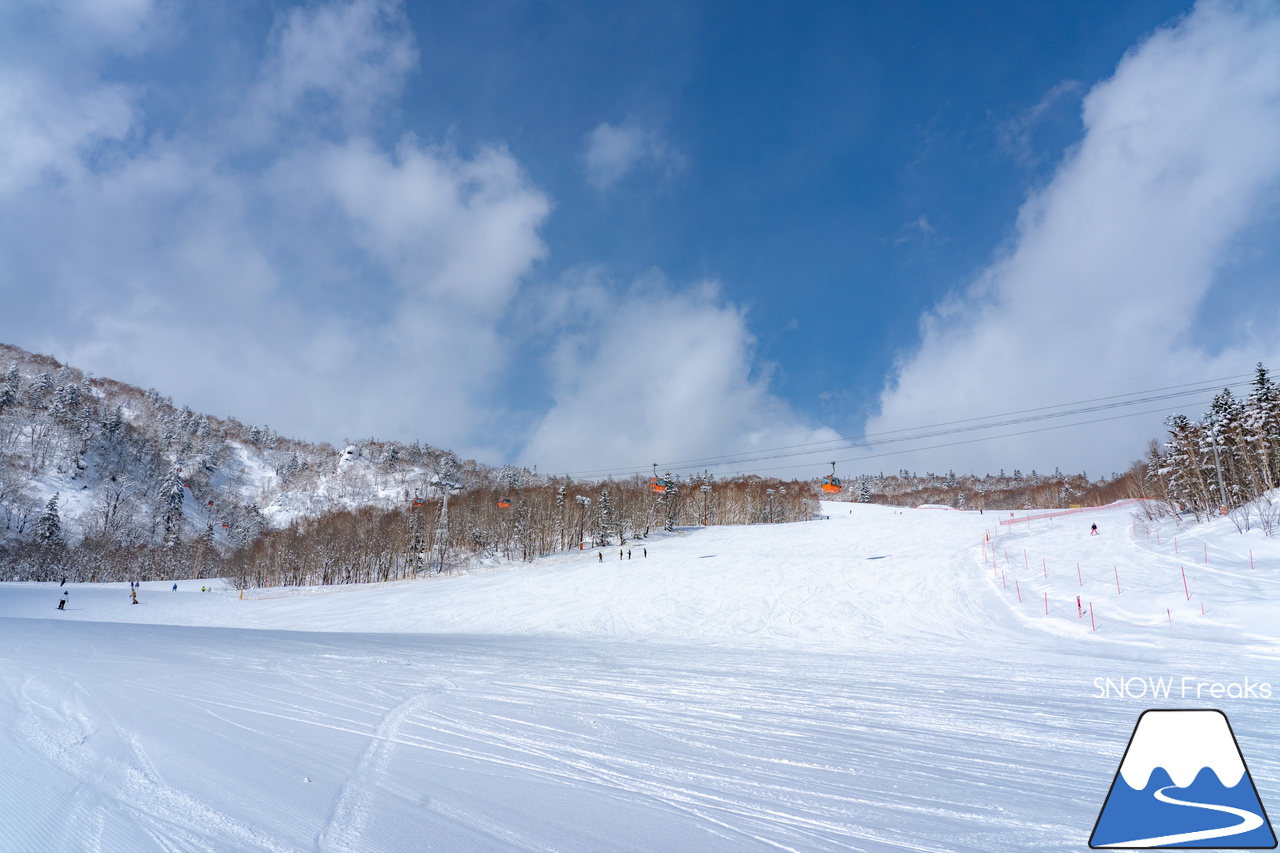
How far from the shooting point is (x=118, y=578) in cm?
8894

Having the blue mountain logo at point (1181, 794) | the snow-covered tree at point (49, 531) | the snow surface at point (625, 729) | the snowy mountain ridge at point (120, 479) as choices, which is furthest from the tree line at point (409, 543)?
the blue mountain logo at point (1181, 794)

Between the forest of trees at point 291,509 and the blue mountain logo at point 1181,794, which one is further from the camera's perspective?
the forest of trees at point 291,509

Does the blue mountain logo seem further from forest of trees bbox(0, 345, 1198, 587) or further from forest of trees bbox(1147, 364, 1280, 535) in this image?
forest of trees bbox(1147, 364, 1280, 535)

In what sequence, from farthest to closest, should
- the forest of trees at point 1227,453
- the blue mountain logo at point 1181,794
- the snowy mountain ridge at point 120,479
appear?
the snowy mountain ridge at point 120,479 → the forest of trees at point 1227,453 → the blue mountain logo at point 1181,794

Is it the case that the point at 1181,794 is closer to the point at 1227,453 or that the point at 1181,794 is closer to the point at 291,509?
the point at 1227,453

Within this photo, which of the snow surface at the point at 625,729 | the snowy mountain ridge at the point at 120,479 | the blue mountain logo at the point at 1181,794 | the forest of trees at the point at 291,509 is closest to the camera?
the blue mountain logo at the point at 1181,794

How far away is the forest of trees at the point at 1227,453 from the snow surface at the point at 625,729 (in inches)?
1541

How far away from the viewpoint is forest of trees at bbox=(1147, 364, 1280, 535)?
46.4 m

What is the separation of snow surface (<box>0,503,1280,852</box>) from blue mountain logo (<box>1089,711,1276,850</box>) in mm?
487

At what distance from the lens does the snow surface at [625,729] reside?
437cm

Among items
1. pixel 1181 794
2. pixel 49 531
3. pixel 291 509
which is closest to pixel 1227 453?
pixel 1181 794
